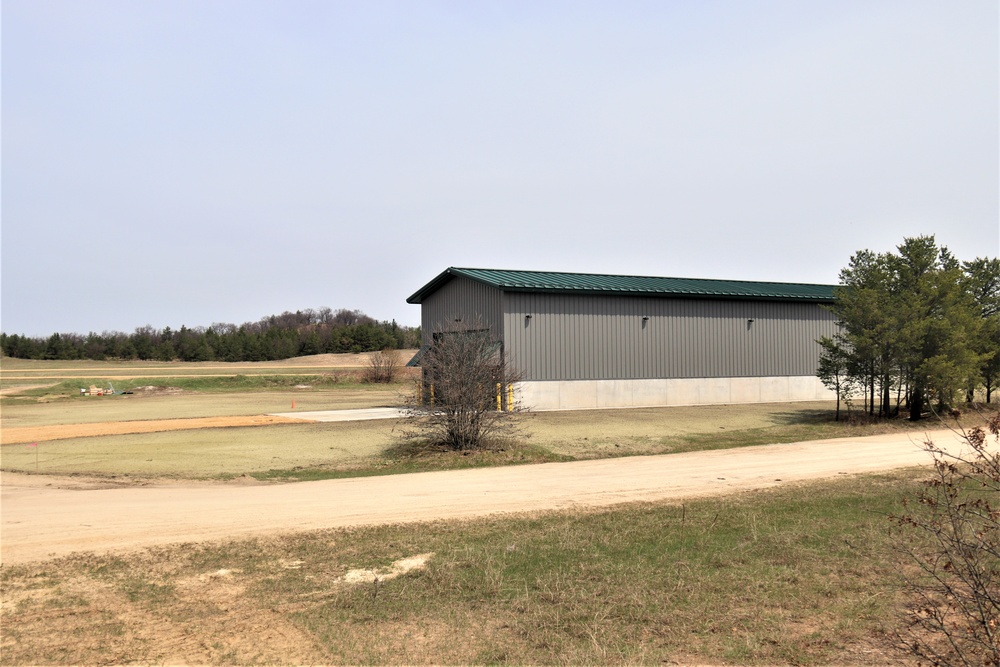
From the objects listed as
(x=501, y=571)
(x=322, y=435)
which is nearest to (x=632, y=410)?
(x=322, y=435)

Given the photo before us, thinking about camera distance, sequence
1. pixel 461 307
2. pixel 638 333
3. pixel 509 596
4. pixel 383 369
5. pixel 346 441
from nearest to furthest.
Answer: pixel 509 596 < pixel 346 441 < pixel 638 333 < pixel 461 307 < pixel 383 369

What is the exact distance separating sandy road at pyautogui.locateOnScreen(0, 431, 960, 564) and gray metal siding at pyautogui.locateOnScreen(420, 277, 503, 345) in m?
14.2

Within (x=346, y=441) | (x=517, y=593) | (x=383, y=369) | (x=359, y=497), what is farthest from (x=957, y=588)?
(x=383, y=369)

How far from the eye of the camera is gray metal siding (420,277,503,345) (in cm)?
3209

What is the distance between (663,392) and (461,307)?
407 inches

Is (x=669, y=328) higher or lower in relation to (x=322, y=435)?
higher

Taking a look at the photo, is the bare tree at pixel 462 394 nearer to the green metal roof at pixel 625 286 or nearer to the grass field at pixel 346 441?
the grass field at pixel 346 441

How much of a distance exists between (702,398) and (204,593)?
30.1 m

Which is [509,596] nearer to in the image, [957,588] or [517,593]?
[517,593]

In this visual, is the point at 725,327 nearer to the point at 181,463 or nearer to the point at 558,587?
the point at 181,463

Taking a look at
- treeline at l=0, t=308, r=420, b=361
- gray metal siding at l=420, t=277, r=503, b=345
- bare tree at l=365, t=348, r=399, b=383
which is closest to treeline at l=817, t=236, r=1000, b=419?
gray metal siding at l=420, t=277, r=503, b=345

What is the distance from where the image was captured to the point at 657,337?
34.8 m

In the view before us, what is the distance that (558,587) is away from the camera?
7871 millimetres

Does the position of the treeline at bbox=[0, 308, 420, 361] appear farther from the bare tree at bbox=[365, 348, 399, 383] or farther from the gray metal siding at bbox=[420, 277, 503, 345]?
the gray metal siding at bbox=[420, 277, 503, 345]
